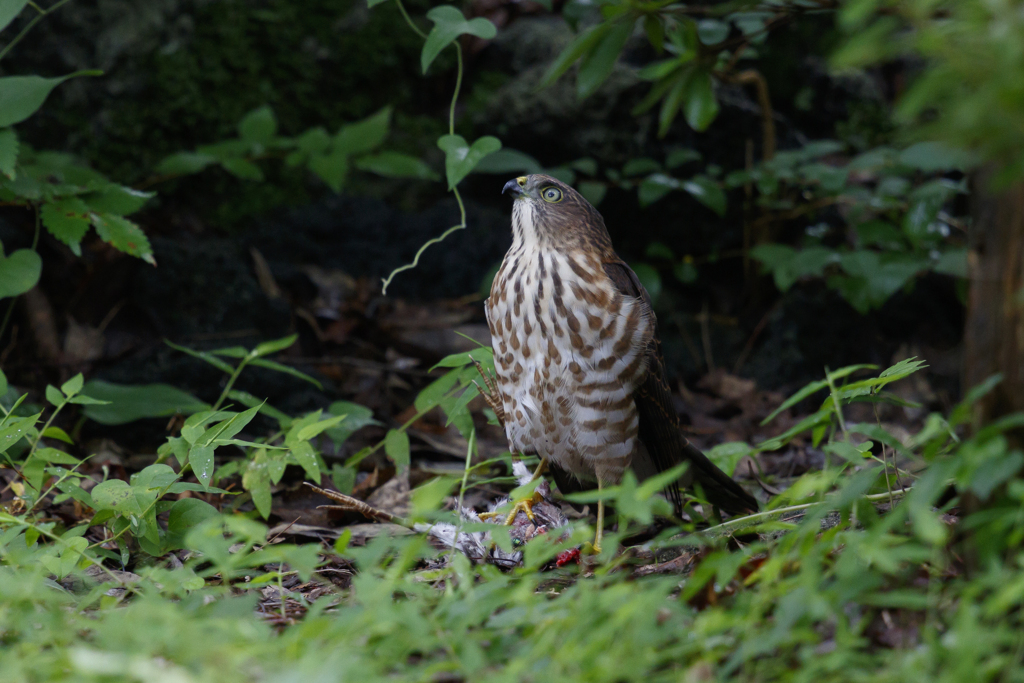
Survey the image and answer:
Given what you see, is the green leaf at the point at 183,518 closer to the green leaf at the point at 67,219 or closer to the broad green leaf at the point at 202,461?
the broad green leaf at the point at 202,461

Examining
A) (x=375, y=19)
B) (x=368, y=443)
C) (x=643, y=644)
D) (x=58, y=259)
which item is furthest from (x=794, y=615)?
(x=375, y=19)

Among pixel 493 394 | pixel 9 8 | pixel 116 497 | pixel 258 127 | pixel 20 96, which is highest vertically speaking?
pixel 9 8

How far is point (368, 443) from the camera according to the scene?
4512 mm

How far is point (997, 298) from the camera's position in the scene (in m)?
1.71

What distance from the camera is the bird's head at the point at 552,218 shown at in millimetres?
3416

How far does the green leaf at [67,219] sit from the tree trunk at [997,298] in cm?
331

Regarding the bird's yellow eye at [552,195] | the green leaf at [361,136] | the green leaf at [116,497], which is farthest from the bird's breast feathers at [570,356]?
the green leaf at [361,136]

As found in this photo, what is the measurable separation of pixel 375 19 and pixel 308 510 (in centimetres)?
391

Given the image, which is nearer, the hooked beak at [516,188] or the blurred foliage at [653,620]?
the blurred foliage at [653,620]

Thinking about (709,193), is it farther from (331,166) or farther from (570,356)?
(570,356)

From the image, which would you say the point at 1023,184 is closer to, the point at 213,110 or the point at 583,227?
the point at 583,227

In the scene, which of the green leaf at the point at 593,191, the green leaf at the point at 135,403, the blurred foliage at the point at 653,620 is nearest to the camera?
the blurred foliage at the point at 653,620

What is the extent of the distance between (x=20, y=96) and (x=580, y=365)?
98.8 inches

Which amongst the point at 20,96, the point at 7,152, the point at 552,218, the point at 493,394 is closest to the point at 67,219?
the point at 7,152
